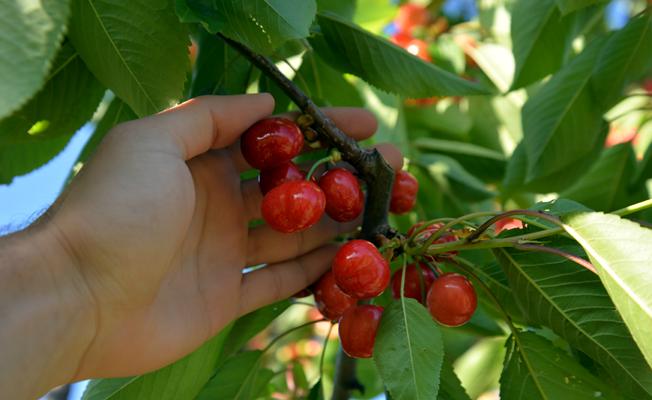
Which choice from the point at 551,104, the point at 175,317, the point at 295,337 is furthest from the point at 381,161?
the point at 295,337

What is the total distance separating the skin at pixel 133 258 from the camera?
1.09 metres

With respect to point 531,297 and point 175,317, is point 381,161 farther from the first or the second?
point 175,317

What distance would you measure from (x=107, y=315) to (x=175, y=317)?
0.16 metres

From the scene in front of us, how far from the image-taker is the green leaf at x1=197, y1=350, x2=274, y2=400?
1485 mm

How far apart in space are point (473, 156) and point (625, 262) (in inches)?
57.2

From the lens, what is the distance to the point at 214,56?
4.75 ft

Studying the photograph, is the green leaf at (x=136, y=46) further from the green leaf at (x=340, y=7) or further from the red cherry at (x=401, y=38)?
the red cherry at (x=401, y=38)

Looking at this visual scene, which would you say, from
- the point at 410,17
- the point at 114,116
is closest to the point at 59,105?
the point at 114,116

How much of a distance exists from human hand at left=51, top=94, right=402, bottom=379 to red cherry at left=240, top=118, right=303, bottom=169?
1.2 inches

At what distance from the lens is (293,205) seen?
4.00ft

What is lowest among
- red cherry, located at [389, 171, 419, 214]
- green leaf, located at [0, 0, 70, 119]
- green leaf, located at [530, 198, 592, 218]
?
red cherry, located at [389, 171, 419, 214]

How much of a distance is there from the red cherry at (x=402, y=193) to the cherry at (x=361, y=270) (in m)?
0.31

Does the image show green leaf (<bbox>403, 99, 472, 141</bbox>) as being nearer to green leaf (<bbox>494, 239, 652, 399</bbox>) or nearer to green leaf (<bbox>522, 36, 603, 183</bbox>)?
green leaf (<bbox>522, 36, 603, 183</bbox>)

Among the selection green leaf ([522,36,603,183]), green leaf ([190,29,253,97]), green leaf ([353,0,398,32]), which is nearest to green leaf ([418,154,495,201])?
green leaf ([522,36,603,183])
